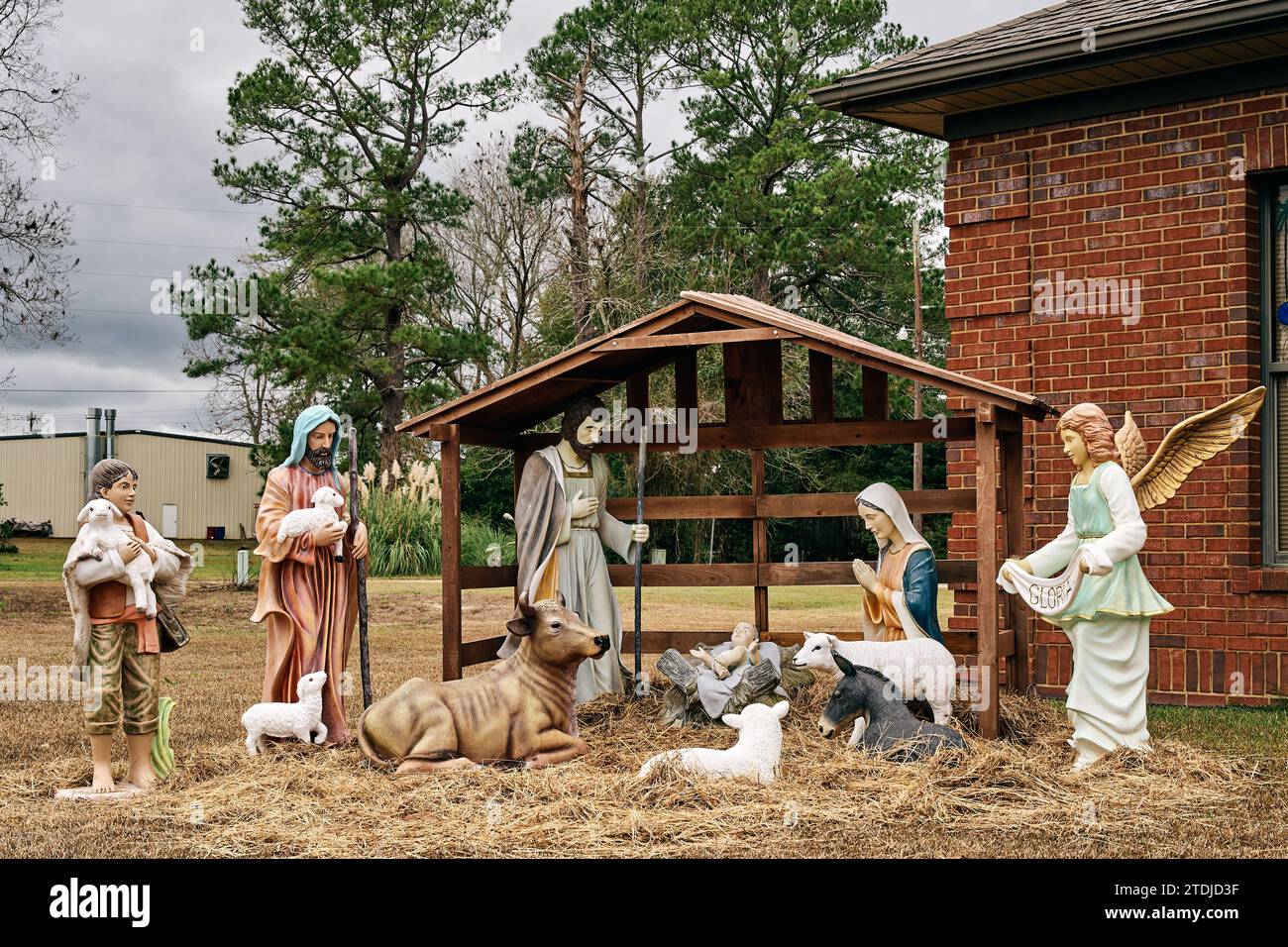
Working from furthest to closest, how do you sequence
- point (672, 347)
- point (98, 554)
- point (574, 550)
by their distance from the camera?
point (574, 550)
point (672, 347)
point (98, 554)

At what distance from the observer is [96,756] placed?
24.5ft

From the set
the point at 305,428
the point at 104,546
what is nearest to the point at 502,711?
the point at 305,428

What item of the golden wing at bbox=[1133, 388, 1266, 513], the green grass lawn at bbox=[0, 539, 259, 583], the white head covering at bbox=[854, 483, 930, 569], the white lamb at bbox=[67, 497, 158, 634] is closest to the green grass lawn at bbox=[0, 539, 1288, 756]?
the green grass lawn at bbox=[0, 539, 259, 583]

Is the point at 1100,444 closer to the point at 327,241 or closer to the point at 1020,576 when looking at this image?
the point at 1020,576

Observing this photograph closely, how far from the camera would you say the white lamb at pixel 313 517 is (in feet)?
27.0

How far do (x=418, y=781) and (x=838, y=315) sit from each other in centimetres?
2378

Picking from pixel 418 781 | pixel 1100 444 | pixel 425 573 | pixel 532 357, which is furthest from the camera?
pixel 532 357

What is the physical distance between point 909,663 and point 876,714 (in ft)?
1.77

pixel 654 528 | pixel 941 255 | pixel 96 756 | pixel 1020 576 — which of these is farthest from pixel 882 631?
pixel 941 255

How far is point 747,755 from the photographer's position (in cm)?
743

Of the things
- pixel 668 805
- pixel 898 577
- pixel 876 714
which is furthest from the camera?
pixel 898 577

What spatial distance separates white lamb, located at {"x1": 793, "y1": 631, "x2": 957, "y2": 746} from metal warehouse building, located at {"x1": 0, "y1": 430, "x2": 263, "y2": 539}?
33.1m

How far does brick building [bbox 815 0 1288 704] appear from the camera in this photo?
10094mm

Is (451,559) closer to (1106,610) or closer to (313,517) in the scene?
(313,517)
